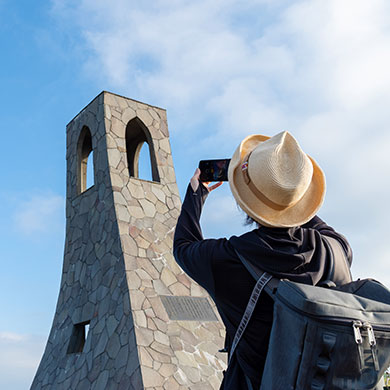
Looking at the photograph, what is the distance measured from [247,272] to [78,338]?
6.60m

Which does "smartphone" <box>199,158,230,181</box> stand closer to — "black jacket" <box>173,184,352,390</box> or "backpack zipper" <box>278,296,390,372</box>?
"black jacket" <box>173,184,352,390</box>

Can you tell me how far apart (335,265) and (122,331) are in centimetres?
519

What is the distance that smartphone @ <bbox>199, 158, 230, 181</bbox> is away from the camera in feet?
6.13

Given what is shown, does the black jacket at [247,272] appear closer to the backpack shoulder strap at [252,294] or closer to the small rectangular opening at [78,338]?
the backpack shoulder strap at [252,294]

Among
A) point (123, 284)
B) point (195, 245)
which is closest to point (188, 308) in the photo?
point (123, 284)

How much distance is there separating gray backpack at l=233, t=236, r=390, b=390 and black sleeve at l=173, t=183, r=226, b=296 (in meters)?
0.24

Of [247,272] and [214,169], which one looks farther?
[214,169]

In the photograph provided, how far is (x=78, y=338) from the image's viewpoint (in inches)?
299

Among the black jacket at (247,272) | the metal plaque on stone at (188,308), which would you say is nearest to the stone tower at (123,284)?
the metal plaque on stone at (188,308)

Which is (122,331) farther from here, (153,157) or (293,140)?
(293,140)

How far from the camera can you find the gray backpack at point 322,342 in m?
1.37

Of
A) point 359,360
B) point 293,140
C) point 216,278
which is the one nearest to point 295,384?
point 359,360

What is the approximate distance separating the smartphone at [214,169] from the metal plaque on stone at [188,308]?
5162 mm

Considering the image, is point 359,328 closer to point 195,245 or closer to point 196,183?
point 195,245
